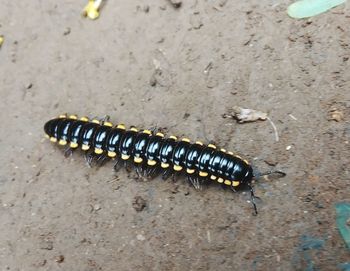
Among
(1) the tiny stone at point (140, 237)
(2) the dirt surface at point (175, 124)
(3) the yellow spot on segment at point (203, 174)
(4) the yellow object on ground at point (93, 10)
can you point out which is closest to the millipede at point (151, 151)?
(3) the yellow spot on segment at point (203, 174)

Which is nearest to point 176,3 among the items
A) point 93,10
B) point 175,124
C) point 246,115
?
point 93,10

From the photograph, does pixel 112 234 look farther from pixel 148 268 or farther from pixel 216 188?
pixel 216 188

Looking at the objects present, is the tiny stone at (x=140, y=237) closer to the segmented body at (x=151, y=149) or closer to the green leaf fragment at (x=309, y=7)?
the segmented body at (x=151, y=149)

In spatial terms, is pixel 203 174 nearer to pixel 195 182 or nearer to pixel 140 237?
pixel 195 182

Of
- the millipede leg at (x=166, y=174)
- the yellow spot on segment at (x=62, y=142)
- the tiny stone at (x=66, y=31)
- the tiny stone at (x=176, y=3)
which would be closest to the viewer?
the millipede leg at (x=166, y=174)

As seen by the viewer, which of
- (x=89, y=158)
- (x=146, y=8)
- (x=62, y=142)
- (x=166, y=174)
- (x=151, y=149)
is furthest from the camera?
(x=146, y=8)
